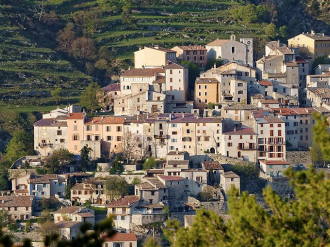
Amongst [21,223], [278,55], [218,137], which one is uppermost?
[278,55]

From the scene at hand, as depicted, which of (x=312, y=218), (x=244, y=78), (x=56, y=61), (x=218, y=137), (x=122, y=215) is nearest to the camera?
(x=312, y=218)

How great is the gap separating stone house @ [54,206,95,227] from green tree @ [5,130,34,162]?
8.82 meters

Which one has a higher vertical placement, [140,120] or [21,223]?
[140,120]

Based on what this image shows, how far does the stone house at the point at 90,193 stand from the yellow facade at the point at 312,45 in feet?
90.9

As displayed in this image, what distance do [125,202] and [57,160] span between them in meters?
7.38

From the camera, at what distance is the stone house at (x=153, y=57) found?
91062mm

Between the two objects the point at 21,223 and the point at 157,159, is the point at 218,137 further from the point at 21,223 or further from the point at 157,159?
the point at 21,223

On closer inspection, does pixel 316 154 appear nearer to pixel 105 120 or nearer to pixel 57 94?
pixel 105 120

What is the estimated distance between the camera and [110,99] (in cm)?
8975

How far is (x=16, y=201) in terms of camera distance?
76.2 meters

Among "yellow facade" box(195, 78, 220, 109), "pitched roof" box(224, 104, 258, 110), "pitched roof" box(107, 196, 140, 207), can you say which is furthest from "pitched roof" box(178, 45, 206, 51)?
"pitched roof" box(107, 196, 140, 207)

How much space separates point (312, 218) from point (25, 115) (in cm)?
5184

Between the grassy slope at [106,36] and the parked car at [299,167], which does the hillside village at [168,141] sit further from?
the grassy slope at [106,36]

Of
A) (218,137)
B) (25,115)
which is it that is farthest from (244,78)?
(25,115)
